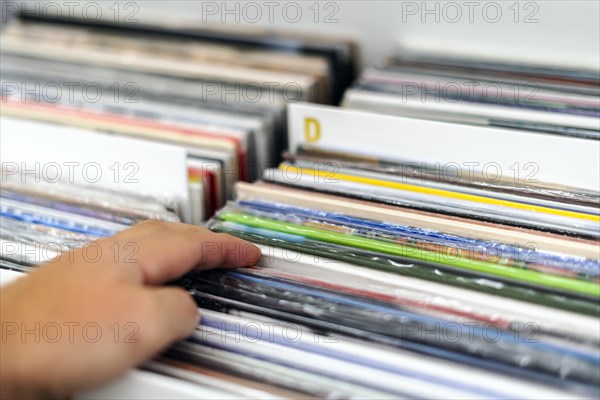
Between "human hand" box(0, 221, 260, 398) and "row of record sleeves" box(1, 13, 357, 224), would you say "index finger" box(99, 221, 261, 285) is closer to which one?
"human hand" box(0, 221, 260, 398)

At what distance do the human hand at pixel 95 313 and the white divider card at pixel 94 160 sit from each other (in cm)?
18

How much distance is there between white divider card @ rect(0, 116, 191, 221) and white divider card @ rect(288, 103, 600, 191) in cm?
18

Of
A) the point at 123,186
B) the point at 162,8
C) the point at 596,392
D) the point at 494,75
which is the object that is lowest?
the point at 596,392

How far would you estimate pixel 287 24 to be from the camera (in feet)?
4.26

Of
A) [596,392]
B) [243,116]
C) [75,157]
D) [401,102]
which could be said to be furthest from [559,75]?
[75,157]

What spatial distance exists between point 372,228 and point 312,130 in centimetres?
22

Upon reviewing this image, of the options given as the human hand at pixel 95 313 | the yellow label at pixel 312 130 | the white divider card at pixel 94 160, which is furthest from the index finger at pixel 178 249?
the yellow label at pixel 312 130

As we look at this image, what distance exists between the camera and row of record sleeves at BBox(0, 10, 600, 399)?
2.30 feet

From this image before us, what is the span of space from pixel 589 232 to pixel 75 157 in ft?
2.12

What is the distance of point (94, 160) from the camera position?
39.4 inches

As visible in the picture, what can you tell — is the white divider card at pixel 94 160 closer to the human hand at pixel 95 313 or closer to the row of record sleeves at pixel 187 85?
the row of record sleeves at pixel 187 85

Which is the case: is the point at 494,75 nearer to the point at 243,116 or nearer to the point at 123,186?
the point at 243,116

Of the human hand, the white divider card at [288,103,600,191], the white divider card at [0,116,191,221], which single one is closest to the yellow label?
the white divider card at [288,103,600,191]

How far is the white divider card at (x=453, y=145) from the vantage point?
2.97ft
